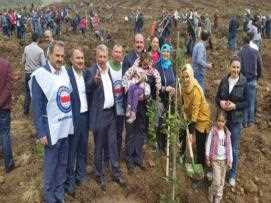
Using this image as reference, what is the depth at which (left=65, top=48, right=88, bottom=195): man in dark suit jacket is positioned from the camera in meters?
6.19

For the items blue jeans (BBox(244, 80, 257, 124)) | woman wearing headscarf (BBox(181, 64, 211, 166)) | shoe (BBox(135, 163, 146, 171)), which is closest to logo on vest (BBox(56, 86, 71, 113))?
woman wearing headscarf (BBox(181, 64, 211, 166))

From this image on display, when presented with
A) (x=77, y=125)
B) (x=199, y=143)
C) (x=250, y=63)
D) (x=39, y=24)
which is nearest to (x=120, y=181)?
(x=77, y=125)

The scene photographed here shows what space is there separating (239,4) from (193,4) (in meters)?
4.44

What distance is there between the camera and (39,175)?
731cm

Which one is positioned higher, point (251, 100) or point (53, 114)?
point (53, 114)

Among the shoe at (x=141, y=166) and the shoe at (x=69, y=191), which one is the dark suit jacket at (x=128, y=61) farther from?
the shoe at (x=69, y=191)

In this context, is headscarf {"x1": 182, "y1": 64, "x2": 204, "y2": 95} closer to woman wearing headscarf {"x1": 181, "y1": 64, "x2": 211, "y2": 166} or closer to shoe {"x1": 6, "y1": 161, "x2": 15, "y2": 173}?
woman wearing headscarf {"x1": 181, "y1": 64, "x2": 211, "y2": 166}

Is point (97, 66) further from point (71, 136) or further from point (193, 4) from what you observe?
point (193, 4)

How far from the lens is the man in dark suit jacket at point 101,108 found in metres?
6.30

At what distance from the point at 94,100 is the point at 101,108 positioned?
140 mm

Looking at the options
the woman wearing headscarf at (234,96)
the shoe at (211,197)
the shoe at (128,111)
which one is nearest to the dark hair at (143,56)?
the shoe at (128,111)

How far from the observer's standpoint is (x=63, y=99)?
19.6ft

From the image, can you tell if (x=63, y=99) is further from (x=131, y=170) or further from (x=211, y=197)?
(x=211, y=197)

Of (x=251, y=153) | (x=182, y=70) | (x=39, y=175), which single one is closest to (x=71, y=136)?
(x=39, y=175)
